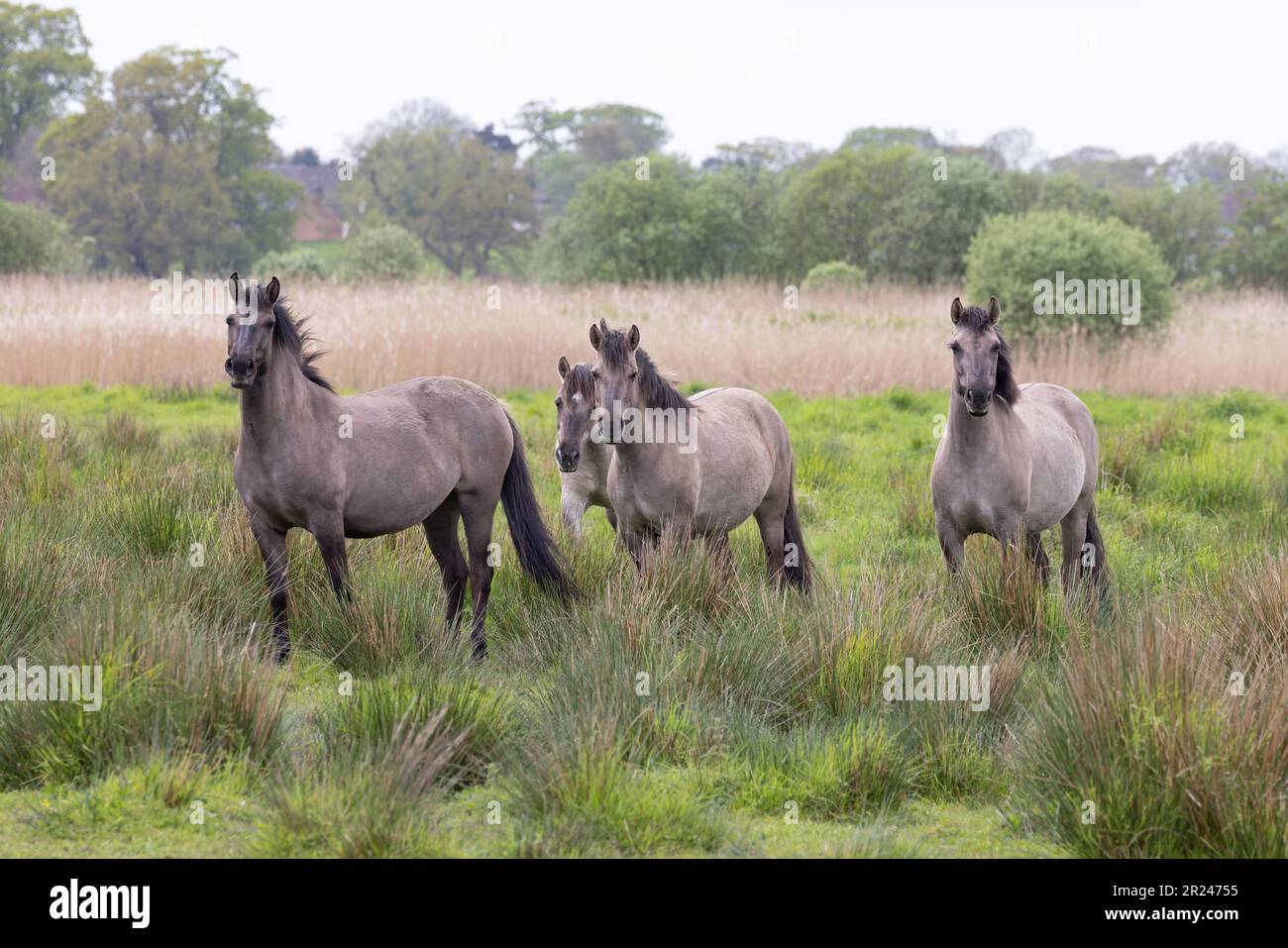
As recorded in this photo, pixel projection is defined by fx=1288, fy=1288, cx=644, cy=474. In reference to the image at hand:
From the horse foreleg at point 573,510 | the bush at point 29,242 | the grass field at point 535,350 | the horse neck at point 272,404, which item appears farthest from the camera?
the bush at point 29,242

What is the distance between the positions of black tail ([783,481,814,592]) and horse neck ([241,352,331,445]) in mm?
3105

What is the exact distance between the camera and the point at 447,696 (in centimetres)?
503

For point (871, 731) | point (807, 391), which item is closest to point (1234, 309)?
point (807, 391)

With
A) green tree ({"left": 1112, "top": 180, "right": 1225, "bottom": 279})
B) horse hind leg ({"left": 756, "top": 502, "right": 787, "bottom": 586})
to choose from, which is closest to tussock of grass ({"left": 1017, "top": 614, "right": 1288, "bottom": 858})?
horse hind leg ({"left": 756, "top": 502, "right": 787, "bottom": 586})

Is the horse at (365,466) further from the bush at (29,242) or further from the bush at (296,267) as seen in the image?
the bush at (29,242)

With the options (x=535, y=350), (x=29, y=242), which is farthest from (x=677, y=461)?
(x=29, y=242)

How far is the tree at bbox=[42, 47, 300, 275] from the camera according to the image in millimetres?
47875

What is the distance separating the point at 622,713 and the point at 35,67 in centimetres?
6194

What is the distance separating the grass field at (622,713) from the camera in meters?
4.25

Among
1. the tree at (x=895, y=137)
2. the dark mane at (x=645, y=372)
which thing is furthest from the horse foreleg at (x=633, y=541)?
the tree at (x=895, y=137)

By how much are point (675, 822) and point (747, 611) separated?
6.30ft

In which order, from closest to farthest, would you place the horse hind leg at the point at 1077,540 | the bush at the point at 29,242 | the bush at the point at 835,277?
the horse hind leg at the point at 1077,540 → the bush at the point at 835,277 → the bush at the point at 29,242

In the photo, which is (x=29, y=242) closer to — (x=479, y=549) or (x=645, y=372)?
(x=479, y=549)
